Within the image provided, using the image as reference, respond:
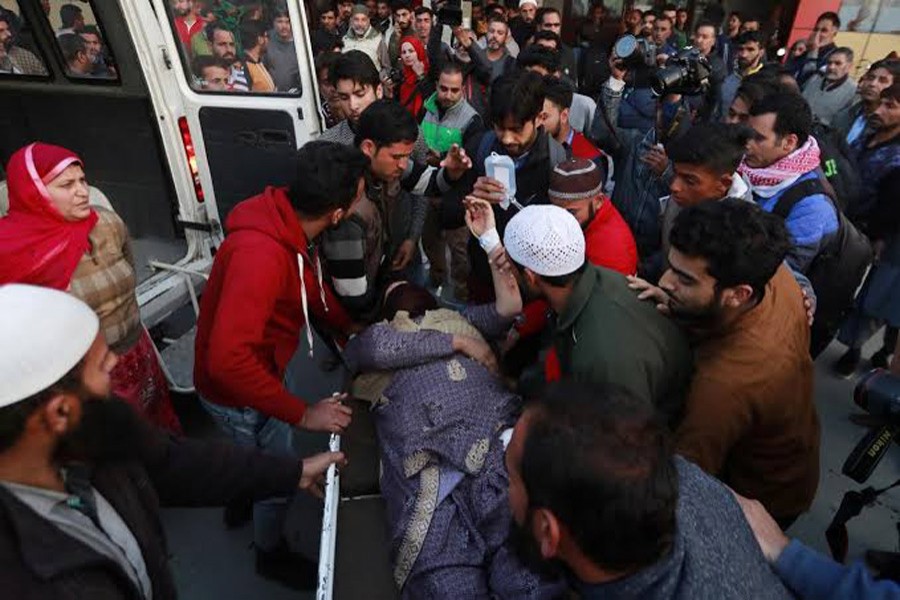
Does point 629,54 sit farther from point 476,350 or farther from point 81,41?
point 81,41

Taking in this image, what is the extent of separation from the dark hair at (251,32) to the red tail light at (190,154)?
0.60 m

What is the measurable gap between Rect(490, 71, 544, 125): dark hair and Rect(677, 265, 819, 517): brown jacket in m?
1.35

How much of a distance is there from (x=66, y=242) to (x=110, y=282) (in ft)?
0.67

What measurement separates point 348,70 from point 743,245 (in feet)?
7.96

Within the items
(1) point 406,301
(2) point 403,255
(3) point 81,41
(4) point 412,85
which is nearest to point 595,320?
(1) point 406,301

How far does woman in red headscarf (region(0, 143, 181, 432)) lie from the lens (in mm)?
1992

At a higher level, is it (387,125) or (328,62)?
(387,125)

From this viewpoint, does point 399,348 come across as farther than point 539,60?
No

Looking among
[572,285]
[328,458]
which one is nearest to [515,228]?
[572,285]

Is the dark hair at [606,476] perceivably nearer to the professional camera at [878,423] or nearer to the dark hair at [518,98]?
the professional camera at [878,423]

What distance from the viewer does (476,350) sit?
1.94 metres

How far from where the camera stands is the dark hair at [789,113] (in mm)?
2465

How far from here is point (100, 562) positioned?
1043 mm

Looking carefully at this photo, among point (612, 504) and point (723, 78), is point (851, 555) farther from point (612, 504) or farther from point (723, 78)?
point (723, 78)
